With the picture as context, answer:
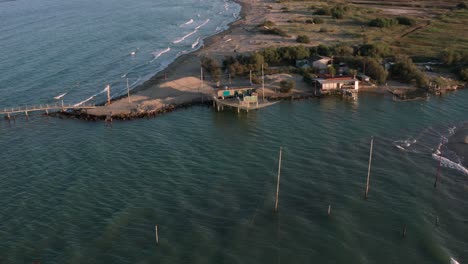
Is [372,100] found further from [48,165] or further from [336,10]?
[336,10]

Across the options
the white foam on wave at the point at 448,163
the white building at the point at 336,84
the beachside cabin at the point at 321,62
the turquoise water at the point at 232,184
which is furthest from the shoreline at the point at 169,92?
the white foam on wave at the point at 448,163

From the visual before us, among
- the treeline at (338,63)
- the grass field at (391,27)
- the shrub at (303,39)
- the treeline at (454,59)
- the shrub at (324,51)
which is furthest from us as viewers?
the shrub at (303,39)

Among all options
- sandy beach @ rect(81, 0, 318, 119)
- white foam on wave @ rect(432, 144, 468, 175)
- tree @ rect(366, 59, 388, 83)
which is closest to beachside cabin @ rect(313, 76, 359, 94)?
sandy beach @ rect(81, 0, 318, 119)

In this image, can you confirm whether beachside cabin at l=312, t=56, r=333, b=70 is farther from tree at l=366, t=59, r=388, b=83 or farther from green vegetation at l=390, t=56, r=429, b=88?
green vegetation at l=390, t=56, r=429, b=88

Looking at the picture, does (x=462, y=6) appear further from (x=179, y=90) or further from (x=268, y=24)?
(x=179, y=90)

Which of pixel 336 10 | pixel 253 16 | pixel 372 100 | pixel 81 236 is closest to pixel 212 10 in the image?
pixel 253 16

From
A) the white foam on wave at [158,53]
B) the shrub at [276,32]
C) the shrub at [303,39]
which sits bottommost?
the white foam on wave at [158,53]

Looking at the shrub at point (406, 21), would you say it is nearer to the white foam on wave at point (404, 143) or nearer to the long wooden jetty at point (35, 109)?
the white foam on wave at point (404, 143)
